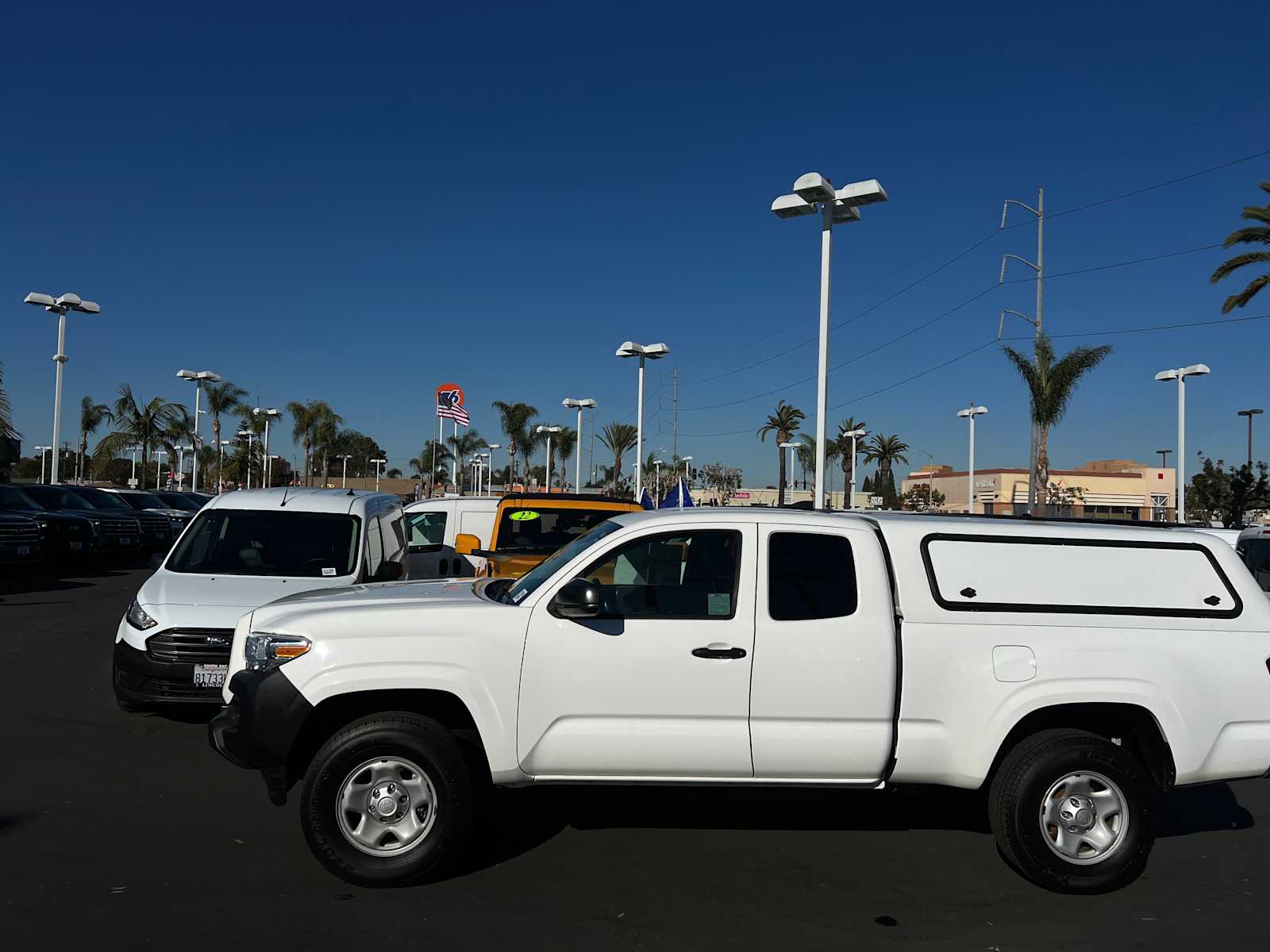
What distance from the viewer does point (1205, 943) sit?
Answer: 468cm

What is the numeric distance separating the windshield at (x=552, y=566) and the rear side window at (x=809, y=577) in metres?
0.89

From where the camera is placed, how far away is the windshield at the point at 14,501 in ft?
67.8

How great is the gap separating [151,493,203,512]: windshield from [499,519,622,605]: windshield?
95.2ft

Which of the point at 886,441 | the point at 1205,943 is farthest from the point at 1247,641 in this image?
the point at 886,441

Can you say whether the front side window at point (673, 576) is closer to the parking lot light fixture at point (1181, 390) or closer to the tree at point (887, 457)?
the parking lot light fixture at point (1181, 390)

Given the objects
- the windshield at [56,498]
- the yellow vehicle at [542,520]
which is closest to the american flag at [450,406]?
the windshield at [56,498]

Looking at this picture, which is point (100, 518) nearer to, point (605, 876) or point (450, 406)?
point (450, 406)

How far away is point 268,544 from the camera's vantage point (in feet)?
30.3

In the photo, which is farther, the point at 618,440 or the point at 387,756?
the point at 618,440

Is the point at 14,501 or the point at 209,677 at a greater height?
the point at 14,501

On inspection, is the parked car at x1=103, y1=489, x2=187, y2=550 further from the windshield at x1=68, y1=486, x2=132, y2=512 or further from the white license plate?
the white license plate

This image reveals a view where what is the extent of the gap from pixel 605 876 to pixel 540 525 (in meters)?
5.75

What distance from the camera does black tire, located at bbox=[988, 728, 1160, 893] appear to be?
17.3ft

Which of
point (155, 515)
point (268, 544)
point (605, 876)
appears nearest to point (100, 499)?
point (155, 515)
